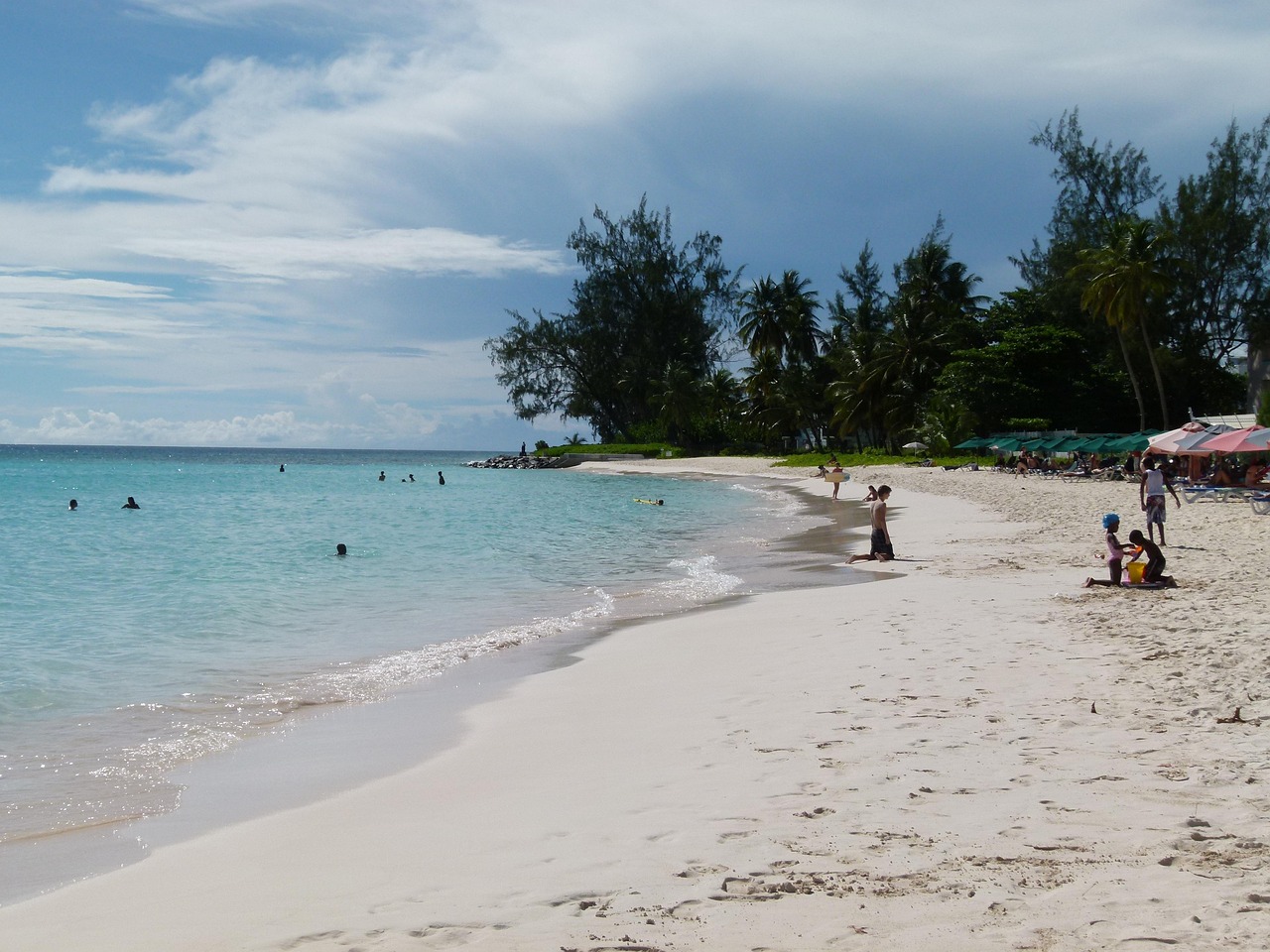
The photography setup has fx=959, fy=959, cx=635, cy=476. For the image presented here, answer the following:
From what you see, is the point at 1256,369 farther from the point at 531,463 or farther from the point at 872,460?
the point at 531,463

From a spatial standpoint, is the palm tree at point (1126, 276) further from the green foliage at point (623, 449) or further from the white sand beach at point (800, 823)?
the white sand beach at point (800, 823)

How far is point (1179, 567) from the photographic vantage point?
13344 millimetres

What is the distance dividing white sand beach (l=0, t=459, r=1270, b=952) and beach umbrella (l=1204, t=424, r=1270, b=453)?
Answer: 15.8 m

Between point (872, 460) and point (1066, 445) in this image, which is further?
point (872, 460)

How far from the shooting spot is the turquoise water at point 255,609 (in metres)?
7.46

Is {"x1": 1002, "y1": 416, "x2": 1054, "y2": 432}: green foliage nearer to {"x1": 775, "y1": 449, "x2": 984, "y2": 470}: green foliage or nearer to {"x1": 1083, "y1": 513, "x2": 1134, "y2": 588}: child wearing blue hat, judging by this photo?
{"x1": 775, "y1": 449, "x2": 984, "y2": 470}: green foliage

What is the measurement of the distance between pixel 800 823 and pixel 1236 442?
22.6 meters

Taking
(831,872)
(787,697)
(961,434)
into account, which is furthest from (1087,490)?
(831,872)

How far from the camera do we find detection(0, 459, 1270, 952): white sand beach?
3619 mm

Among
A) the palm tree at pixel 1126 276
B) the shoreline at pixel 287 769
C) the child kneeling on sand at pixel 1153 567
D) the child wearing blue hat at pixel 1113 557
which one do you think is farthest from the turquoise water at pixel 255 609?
the palm tree at pixel 1126 276

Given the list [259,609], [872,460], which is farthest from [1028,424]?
[259,609]

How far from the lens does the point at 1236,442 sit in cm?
2266

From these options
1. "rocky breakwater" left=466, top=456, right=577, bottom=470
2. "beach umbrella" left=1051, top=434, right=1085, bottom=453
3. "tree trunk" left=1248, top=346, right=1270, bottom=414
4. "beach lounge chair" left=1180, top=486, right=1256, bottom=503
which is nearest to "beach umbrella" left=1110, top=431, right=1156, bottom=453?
"beach umbrella" left=1051, top=434, right=1085, bottom=453

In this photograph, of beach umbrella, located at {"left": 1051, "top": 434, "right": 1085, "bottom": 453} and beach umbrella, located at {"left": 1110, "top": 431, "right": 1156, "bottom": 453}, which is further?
beach umbrella, located at {"left": 1051, "top": 434, "right": 1085, "bottom": 453}
